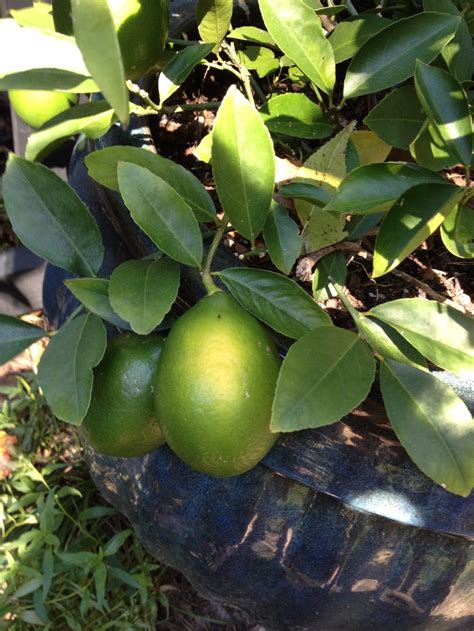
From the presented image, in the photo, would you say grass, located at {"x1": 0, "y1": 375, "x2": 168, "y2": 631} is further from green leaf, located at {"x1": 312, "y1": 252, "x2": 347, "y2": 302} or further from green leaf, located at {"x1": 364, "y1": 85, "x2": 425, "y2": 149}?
green leaf, located at {"x1": 364, "y1": 85, "x2": 425, "y2": 149}

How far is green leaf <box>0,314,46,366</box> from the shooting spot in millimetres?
513

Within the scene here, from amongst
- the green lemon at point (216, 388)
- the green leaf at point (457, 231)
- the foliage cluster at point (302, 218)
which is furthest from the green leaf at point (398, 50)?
the green lemon at point (216, 388)

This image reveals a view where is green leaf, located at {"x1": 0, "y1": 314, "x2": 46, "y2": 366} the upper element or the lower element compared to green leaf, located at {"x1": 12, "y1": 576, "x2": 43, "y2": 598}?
upper

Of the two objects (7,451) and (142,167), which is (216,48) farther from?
(7,451)

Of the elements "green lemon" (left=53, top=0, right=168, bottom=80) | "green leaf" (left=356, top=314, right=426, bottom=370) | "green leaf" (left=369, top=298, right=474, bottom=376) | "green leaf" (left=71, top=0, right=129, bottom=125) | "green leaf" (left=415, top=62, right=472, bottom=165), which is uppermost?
"green leaf" (left=71, top=0, right=129, bottom=125)

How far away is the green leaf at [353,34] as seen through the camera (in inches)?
22.1

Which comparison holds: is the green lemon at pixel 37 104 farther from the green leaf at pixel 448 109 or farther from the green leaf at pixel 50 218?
the green leaf at pixel 448 109

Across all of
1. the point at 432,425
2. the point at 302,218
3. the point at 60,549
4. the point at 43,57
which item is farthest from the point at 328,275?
the point at 60,549

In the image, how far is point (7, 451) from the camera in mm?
1271

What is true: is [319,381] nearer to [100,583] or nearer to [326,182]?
[326,182]

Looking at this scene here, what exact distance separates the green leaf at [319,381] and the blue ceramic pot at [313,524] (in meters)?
0.09

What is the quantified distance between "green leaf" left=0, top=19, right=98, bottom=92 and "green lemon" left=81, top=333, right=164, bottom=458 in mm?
177

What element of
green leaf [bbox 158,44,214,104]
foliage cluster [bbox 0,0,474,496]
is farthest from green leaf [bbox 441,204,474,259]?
green leaf [bbox 158,44,214,104]

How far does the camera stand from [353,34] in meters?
0.57
